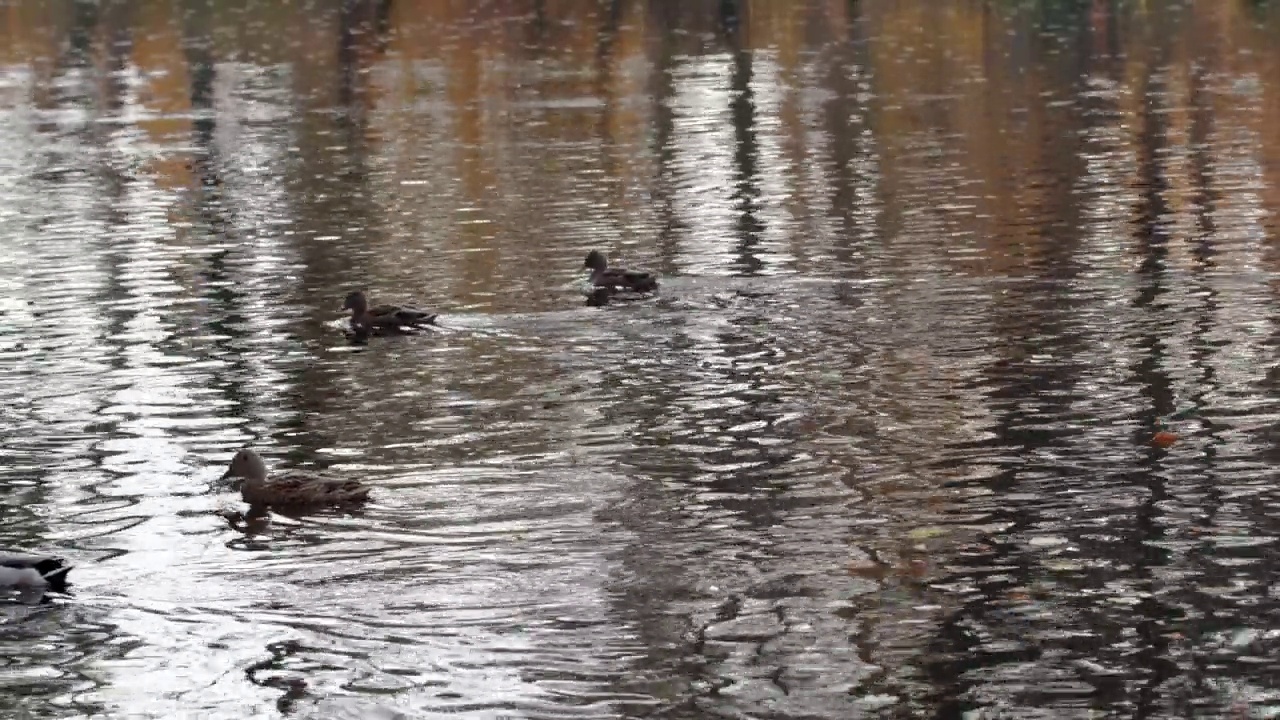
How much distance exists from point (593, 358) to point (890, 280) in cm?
518

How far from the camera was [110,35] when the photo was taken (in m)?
84.5

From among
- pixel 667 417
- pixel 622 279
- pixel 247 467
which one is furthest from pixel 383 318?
pixel 247 467

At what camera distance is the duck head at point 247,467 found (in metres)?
17.4

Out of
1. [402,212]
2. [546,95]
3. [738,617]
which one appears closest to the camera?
[738,617]

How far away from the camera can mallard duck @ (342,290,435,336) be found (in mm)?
24438

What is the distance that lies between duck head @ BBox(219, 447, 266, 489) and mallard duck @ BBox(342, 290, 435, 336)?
6760mm

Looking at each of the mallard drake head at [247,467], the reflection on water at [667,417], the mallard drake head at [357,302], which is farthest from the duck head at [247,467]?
the mallard drake head at [357,302]

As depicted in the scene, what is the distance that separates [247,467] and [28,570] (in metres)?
3.00

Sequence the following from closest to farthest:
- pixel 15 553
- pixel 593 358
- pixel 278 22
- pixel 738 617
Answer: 1. pixel 738 617
2. pixel 15 553
3. pixel 593 358
4. pixel 278 22

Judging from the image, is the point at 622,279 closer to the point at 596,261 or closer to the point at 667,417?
the point at 596,261

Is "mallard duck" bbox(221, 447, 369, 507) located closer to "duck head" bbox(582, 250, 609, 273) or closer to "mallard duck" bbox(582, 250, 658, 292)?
"mallard duck" bbox(582, 250, 658, 292)

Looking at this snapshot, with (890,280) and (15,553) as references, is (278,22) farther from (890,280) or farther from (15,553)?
(15,553)

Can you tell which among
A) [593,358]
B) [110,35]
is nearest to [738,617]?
[593,358]

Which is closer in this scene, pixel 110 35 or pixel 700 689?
pixel 700 689
